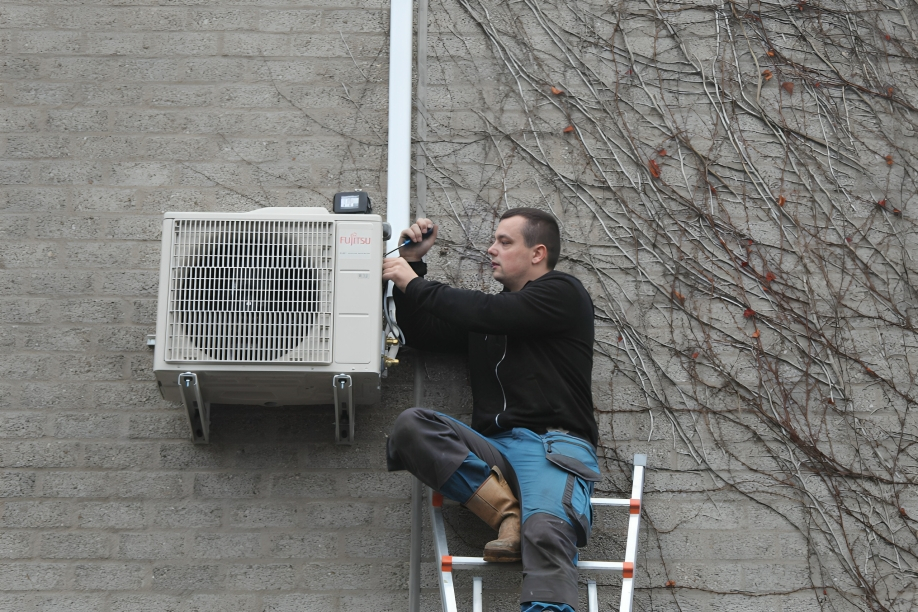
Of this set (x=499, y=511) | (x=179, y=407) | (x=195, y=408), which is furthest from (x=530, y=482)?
(x=179, y=407)

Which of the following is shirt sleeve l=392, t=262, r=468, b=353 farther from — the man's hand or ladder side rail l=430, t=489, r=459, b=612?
ladder side rail l=430, t=489, r=459, b=612

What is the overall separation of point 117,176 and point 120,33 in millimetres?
639

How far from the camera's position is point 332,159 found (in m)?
4.16

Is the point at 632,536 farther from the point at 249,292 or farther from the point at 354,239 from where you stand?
the point at 249,292

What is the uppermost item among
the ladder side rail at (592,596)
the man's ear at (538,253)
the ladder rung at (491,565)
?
the man's ear at (538,253)

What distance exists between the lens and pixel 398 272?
3.53 metres

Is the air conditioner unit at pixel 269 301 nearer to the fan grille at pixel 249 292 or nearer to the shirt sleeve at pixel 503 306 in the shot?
the fan grille at pixel 249 292

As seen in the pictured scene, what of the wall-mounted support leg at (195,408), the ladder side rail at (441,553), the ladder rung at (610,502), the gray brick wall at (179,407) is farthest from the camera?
the gray brick wall at (179,407)

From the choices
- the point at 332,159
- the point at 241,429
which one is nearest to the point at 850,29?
the point at 332,159

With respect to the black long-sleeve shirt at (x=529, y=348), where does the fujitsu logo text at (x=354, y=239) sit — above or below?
above

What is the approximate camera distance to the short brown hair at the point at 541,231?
3.71 m

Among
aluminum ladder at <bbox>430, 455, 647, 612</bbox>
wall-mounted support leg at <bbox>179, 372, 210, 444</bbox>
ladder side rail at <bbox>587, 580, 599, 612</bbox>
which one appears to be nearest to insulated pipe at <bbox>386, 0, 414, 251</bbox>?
wall-mounted support leg at <bbox>179, 372, 210, 444</bbox>

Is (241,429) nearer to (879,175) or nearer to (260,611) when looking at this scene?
(260,611)

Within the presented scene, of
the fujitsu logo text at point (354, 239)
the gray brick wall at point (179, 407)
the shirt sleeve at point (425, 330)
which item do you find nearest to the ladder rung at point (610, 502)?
the gray brick wall at point (179, 407)
